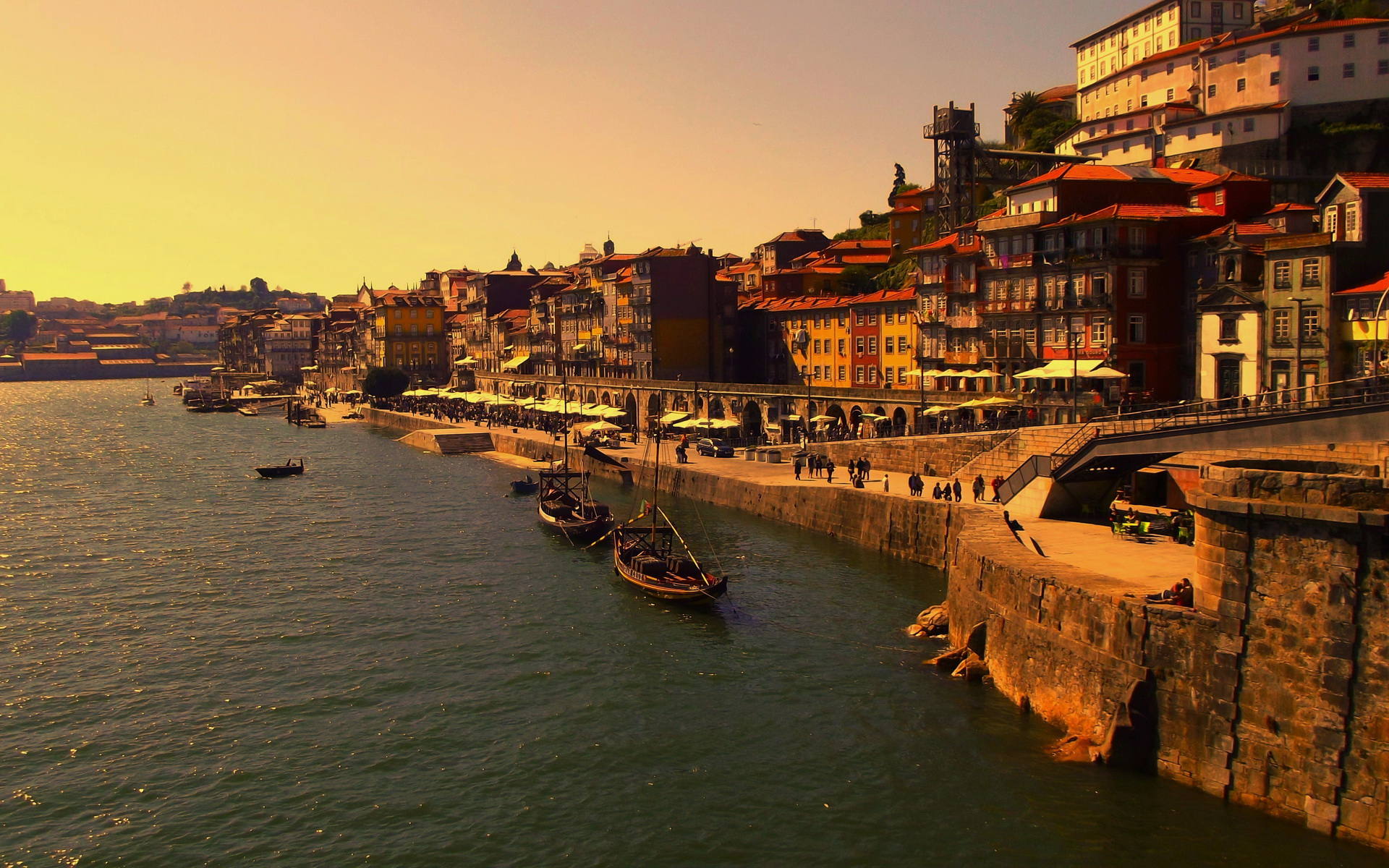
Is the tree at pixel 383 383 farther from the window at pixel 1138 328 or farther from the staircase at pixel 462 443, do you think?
the window at pixel 1138 328

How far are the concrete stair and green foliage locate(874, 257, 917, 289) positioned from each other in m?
43.8

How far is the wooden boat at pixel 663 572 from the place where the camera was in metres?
39.8

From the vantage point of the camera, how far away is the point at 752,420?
272 feet

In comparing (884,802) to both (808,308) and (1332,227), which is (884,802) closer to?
(1332,227)

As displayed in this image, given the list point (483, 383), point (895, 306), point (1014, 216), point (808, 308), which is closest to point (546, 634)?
point (1014, 216)

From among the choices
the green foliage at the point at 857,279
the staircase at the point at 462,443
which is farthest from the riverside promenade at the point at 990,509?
the green foliage at the point at 857,279

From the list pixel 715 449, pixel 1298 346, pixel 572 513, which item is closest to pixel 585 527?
pixel 572 513

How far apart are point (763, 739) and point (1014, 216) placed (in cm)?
4070

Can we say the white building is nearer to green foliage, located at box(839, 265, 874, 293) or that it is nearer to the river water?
green foliage, located at box(839, 265, 874, 293)

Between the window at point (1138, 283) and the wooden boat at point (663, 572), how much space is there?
1061 inches

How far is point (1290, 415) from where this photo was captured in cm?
3247

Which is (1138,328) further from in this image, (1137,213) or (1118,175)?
(1118,175)

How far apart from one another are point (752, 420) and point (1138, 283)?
111 feet

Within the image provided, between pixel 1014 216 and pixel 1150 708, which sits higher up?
pixel 1014 216
